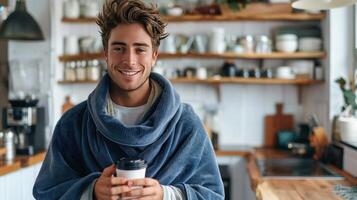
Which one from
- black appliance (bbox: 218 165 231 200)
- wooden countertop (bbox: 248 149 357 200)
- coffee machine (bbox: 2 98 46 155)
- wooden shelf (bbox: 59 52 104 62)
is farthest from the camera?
wooden shelf (bbox: 59 52 104 62)

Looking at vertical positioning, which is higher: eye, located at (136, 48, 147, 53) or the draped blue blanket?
eye, located at (136, 48, 147, 53)

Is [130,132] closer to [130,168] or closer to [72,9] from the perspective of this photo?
[130,168]

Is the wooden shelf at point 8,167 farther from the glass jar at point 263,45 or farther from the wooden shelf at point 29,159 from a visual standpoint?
the glass jar at point 263,45

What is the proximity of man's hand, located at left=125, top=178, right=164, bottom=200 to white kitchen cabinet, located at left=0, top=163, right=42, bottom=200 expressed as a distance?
69.4 inches

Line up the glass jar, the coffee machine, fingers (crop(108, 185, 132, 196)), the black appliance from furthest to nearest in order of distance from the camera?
1. the glass jar
2. the black appliance
3. the coffee machine
4. fingers (crop(108, 185, 132, 196))

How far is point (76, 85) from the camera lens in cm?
383

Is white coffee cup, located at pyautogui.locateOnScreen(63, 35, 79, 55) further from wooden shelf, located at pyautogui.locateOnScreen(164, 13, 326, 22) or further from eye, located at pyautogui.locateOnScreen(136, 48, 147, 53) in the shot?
eye, located at pyautogui.locateOnScreen(136, 48, 147, 53)

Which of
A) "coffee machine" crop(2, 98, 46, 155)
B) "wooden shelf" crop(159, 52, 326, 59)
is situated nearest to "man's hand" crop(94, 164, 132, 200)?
"coffee machine" crop(2, 98, 46, 155)

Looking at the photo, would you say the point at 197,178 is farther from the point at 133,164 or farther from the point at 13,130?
the point at 13,130

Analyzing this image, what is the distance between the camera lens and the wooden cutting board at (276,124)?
3660mm

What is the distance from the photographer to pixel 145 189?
976mm

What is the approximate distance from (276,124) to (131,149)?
2757 millimetres

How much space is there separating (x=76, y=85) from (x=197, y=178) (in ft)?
9.45

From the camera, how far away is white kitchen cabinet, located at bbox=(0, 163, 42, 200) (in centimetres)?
251
